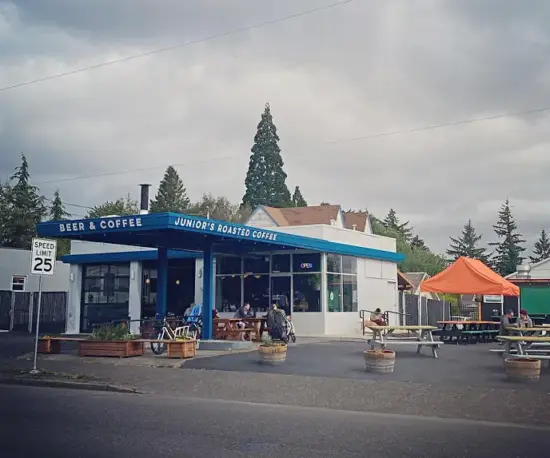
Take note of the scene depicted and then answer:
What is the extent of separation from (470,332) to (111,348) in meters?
13.0

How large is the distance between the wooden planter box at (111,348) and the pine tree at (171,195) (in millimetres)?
68297

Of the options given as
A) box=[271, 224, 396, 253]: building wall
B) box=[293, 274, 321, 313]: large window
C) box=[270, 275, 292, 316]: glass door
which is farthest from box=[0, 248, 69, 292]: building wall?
box=[293, 274, 321, 313]: large window

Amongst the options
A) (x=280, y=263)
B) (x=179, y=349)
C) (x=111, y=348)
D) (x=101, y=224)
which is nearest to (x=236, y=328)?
(x=280, y=263)

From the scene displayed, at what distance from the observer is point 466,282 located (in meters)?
23.7

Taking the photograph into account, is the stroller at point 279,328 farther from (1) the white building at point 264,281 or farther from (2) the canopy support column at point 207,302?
(1) the white building at point 264,281

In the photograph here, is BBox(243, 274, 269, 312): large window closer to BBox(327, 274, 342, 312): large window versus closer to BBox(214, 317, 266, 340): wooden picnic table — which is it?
BBox(327, 274, 342, 312): large window

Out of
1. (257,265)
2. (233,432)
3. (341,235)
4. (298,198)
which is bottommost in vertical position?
(233,432)

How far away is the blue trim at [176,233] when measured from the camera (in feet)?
64.9

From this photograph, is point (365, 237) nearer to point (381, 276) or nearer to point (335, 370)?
point (381, 276)

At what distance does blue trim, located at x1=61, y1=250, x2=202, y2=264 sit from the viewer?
30.6 metres

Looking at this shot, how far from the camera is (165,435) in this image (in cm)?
873

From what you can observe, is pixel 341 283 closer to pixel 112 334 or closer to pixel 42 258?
pixel 112 334

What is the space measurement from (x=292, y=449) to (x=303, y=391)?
5.29m

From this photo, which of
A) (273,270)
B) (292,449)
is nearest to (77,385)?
(292,449)
